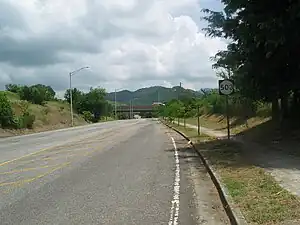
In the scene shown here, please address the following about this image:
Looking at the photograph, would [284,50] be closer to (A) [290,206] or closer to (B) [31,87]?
(A) [290,206]

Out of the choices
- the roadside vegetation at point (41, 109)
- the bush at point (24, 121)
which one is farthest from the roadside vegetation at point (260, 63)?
the bush at point (24, 121)

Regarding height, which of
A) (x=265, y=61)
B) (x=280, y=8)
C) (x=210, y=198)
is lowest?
(x=210, y=198)

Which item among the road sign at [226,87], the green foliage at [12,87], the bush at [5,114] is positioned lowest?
the bush at [5,114]

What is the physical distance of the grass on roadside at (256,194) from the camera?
25.6 ft

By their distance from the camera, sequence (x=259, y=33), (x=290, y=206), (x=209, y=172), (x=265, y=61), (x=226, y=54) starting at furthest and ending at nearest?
(x=226, y=54) < (x=265, y=61) < (x=259, y=33) < (x=209, y=172) < (x=290, y=206)

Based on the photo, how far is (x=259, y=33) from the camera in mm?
17219

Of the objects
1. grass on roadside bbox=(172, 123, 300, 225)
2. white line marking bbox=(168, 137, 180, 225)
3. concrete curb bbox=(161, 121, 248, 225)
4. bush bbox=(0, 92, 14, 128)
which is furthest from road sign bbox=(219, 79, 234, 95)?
bush bbox=(0, 92, 14, 128)

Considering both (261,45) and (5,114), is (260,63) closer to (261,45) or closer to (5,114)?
(261,45)

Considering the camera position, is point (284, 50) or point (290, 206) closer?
point (290, 206)

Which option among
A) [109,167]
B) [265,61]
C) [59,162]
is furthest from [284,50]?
[59,162]

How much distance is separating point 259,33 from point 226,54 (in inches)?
125

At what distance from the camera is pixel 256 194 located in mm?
9727

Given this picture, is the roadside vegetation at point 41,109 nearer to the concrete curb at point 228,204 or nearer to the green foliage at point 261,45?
the green foliage at point 261,45

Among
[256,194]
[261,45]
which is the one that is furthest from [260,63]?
[256,194]
